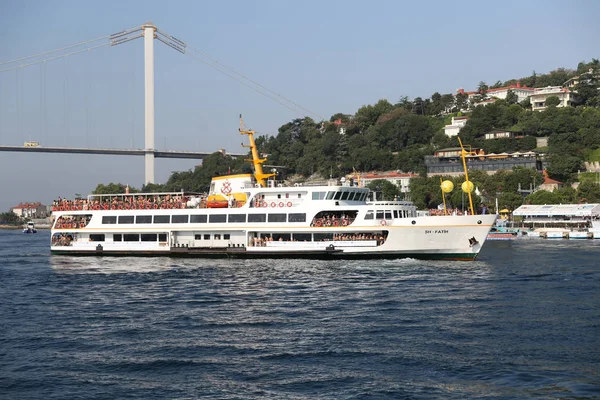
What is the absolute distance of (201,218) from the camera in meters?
45.6

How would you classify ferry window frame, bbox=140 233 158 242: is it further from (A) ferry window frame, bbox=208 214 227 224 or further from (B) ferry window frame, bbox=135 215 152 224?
(A) ferry window frame, bbox=208 214 227 224

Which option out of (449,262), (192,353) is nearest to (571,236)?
(449,262)

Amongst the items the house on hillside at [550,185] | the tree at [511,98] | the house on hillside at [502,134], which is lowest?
the house on hillside at [550,185]

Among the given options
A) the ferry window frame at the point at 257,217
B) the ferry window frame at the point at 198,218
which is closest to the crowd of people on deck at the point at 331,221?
the ferry window frame at the point at 257,217

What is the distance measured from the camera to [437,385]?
16.1 m

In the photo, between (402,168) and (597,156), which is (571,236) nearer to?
(597,156)

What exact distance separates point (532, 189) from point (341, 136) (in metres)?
51.2

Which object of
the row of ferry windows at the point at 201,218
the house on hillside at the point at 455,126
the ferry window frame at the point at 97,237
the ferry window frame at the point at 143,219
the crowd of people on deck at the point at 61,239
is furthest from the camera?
the house on hillside at the point at 455,126

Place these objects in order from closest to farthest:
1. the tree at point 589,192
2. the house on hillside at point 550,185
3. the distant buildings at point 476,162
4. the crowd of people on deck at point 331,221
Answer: the crowd of people on deck at point 331,221 < the tree at point 589,192 < the house on hillside at point 550,185 < the distant buildings at point 476,162

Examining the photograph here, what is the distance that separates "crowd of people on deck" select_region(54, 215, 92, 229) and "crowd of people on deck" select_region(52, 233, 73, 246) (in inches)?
31.3

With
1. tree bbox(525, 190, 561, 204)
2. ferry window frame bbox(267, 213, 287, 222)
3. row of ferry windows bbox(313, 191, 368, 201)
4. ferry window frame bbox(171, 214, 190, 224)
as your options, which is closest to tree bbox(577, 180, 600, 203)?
tree bbox(525, 190, 561, 204)

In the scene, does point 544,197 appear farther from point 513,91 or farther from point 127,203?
point 513,91

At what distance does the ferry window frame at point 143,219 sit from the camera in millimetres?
47219

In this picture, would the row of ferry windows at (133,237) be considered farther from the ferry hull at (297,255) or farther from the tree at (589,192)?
the tree at (589,192)
